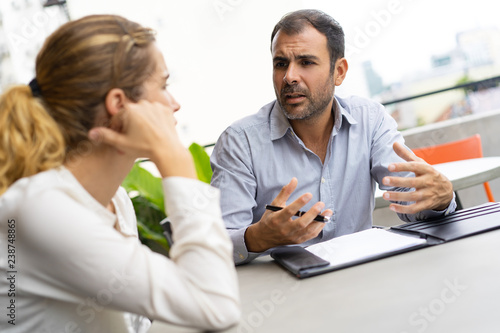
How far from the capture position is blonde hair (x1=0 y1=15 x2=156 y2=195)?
3.47 ft

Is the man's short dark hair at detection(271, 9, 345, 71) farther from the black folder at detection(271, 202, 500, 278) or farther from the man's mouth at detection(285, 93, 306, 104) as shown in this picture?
the black folder at detection(271, 202, 500, 278)

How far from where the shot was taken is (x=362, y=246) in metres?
1.41

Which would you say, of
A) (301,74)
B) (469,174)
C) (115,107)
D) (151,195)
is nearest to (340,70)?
(301,74)

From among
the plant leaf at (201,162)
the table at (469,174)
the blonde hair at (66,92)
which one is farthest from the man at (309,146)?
the plant leaf at (201,162)

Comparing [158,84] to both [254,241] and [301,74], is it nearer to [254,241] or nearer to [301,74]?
[254,241]

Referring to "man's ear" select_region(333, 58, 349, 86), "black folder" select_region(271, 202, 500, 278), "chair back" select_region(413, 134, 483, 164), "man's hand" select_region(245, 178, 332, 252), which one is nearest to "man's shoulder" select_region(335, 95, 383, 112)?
"man's ear" select_region(333, 58, 349, 86)

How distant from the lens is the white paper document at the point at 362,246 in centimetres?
133

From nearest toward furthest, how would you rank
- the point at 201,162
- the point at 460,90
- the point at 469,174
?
the point at 469,174 → the point at 201,162 → the point at 460,90

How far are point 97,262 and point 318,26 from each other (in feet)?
4.92

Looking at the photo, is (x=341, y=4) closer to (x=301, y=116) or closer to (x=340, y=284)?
(x=301, y=116)

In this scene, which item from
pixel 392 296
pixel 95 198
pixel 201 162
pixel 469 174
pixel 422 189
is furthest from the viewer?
pixel 201 162

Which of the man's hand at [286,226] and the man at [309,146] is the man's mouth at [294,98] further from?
the man's hand at [286,226]

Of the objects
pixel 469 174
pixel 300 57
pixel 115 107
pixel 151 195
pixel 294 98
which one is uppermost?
pixel 115 107

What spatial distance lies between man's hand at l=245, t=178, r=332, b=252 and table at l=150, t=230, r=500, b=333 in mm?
119
